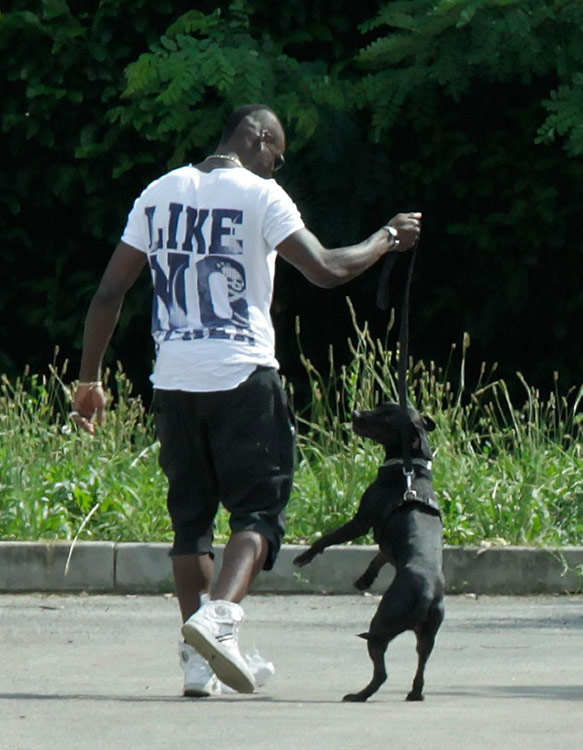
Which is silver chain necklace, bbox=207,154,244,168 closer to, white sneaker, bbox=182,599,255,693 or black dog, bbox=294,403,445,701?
black dog, bbox=294,403,445,701

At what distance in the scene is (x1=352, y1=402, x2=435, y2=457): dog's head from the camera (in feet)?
19.1

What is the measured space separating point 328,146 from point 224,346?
670 centimetres

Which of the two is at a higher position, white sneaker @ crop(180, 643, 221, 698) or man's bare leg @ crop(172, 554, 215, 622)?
man's bare leg @ crop(172, 554, 215, 622)

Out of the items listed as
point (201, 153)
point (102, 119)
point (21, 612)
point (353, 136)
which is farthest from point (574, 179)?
point (21, 612)

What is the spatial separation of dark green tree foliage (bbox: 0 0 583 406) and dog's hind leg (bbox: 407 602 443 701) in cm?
627

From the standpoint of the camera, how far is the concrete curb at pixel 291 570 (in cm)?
824

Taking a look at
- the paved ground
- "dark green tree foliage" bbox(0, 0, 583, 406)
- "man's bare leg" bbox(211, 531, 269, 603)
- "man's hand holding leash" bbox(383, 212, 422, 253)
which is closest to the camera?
the paved ground

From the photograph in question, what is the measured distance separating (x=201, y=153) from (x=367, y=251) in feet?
23.2

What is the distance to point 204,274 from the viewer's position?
5324 mm

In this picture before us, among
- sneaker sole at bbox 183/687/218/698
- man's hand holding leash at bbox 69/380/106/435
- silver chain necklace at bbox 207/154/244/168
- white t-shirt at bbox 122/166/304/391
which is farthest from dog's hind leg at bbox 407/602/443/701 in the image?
silver chain necklace at bbox 207/154/244/168

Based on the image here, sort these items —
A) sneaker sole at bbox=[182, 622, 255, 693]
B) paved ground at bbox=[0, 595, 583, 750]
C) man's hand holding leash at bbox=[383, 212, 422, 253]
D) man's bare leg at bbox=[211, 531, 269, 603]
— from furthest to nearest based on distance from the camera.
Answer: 1. man's hand holding leash at bbox=[383, 212, 422, 253]
2. man's bare leg at bbox=[211, 531, 269, 603]
3. sneaker sole at bbox=[182, 622, 255, 693]
4. paved ground at bbox=[0, 595, 583, 750]

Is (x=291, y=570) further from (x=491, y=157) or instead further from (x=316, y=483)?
(x=491, y=157)

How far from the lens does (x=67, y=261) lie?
13742mm

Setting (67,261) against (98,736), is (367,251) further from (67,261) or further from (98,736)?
(67,261)
